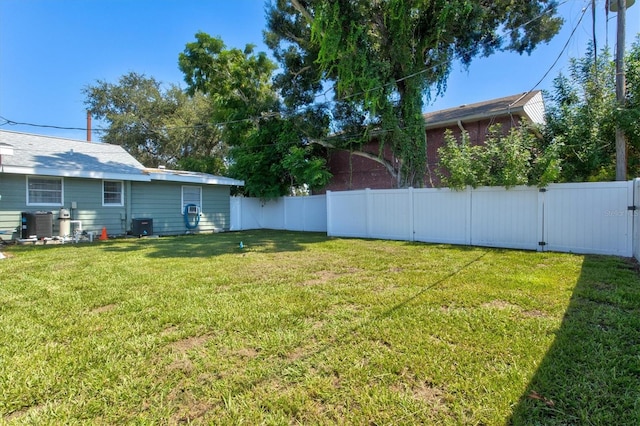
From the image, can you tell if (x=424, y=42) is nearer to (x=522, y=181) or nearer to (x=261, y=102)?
(x=522, y=181)

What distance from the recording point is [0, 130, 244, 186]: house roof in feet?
31.3

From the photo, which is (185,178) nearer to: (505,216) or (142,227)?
(142,227)

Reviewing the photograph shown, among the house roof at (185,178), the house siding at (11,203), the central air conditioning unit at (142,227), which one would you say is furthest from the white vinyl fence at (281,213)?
the house siding at (11,203)

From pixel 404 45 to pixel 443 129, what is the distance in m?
3.82

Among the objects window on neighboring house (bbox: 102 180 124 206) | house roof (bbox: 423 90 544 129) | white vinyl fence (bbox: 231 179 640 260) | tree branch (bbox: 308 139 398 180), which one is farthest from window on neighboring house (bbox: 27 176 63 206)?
house roof (bbox: 423 90 544 129)

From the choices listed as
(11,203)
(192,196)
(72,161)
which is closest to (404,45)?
(192,196)

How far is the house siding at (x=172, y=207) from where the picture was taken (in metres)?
11.9

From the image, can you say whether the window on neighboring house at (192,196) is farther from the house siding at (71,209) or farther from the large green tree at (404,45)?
the large green tree at (404,45)

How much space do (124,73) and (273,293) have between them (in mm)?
27386

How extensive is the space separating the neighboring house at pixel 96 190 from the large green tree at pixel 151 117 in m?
10.5

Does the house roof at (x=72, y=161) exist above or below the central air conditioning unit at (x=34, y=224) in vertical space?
above

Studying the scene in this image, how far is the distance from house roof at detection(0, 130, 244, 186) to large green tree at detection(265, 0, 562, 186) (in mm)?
6985

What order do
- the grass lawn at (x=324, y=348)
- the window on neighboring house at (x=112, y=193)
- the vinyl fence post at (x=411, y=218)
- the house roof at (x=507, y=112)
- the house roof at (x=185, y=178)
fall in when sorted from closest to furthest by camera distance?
the grass lawn at (x=324, y=348) < the vinyl fence post at (x=411, y=218) < the house roof at (x=507, y=112) < the window on neighboring house at (x=112, y=193) < the house roof at (x=185, y=178)

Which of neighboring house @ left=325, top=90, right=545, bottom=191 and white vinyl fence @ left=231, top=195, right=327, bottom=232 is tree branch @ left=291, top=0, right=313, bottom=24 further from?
white vinyl fence @ left=231, top=195, right=327, bottom=232
